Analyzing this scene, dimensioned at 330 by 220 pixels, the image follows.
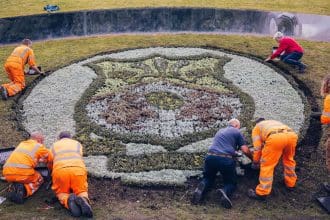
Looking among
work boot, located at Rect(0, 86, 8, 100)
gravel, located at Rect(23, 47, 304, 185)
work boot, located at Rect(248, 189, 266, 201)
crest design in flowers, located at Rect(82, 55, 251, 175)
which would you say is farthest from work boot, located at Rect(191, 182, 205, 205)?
work boot, located at Rect(0, 86, 8, 100)

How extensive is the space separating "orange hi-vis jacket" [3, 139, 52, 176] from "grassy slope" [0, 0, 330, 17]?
13.9 m

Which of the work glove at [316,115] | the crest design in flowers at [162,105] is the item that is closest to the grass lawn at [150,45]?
the work glove at [316,115]

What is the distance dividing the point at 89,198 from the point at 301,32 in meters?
13.9

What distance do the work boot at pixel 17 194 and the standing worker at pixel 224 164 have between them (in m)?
3.94

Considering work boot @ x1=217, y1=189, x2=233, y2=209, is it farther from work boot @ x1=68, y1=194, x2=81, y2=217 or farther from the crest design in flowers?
work boot @ x1=68, y1=194, x2=81, y2=217

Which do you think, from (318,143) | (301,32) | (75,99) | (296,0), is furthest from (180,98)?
(296,0)

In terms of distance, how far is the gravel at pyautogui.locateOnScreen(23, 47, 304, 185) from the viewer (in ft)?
38.6

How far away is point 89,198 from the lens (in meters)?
10.9

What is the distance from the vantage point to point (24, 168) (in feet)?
35.0

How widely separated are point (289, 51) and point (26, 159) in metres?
10.5

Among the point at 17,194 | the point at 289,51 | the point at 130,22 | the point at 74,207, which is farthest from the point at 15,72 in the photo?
the point at 289,51

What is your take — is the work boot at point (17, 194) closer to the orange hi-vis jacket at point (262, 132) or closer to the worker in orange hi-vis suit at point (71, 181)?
the worker in orange hi-vis suit at point (71, 181)

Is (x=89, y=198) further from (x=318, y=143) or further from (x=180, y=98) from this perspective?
(x=318, y=143)

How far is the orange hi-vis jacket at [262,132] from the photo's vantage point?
10.9 metres
